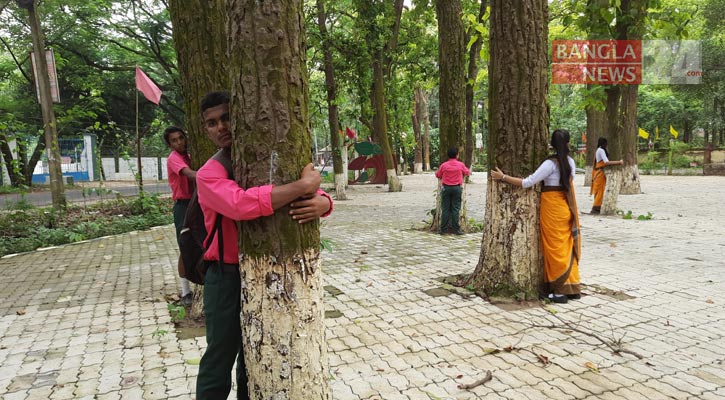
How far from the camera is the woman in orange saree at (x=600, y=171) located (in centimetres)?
1002

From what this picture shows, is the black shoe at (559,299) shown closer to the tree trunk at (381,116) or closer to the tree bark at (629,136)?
the tree bark at (629,136)

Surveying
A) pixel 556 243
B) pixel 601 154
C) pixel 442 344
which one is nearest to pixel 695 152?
pixel 601 154

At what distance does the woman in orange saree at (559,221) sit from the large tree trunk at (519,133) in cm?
10

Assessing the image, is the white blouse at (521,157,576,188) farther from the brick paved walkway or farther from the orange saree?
the brick paved walkway

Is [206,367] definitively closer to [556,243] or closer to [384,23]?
[556,243]

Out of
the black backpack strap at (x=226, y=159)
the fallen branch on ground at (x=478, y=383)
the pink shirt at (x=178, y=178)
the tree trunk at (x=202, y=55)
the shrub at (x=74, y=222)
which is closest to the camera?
the black backpack strap at (x=226, y=159)

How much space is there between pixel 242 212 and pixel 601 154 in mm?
10236

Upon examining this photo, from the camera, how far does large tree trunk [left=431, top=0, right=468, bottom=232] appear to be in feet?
27.3

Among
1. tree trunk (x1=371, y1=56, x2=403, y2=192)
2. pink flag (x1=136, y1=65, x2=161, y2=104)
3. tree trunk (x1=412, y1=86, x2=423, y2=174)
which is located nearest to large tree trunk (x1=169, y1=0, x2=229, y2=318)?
pink flag (x1=136, y1=65, x2=161, y2=104)

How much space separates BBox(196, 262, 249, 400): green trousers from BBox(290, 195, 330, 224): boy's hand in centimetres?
47

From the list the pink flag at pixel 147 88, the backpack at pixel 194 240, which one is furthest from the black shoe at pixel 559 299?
the pink flag at pixel 147 88

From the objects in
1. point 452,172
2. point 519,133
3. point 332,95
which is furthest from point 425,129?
point 519,133

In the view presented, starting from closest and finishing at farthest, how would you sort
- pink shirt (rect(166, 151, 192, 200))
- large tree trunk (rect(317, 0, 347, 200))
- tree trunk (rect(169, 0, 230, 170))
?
tree trunk (rect(169, 0, 230, 170)), pink shirt (rect(166, 151, 192, 200)), large tree trunk (rect(317, 0, 347, 200))
